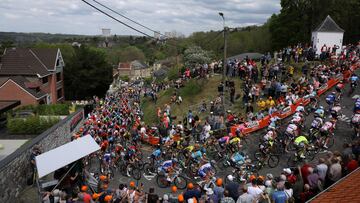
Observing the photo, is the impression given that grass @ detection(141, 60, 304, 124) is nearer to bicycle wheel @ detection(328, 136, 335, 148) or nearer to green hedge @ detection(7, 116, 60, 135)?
green hedge @ detection(7, 116, 60, 135)

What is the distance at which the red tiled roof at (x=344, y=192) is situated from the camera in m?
8.19

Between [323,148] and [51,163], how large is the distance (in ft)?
39.1

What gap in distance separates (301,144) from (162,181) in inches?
241

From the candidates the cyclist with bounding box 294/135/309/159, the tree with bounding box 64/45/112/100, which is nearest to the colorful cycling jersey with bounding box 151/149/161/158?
the cyclist with bounding box 294/135/309/159

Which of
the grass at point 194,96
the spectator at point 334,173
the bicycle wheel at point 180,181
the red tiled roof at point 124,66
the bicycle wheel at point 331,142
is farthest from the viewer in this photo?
the red tiled roof at point 124,66

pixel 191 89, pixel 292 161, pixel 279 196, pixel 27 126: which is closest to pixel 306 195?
pixel 279 196

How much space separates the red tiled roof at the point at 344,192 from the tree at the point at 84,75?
50445 millimetres

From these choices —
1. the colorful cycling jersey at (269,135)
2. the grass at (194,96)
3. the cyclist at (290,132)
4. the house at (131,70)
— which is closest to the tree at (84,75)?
the grass at (194,96)

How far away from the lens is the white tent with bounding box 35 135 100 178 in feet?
40.4

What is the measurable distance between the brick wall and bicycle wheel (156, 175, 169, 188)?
33.2 m

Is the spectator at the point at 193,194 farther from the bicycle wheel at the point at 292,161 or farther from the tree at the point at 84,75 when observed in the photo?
the tree at the point at 84,75

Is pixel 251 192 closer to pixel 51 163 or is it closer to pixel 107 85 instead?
pixel 51 163

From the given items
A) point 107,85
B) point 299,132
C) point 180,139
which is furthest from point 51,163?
point 107,85

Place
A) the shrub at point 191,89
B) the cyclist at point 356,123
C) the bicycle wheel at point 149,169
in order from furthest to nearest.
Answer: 1. the shrub at point 191,89
2. the cyclist at point 356,123
3. the bicycle wheel at point 149,169
